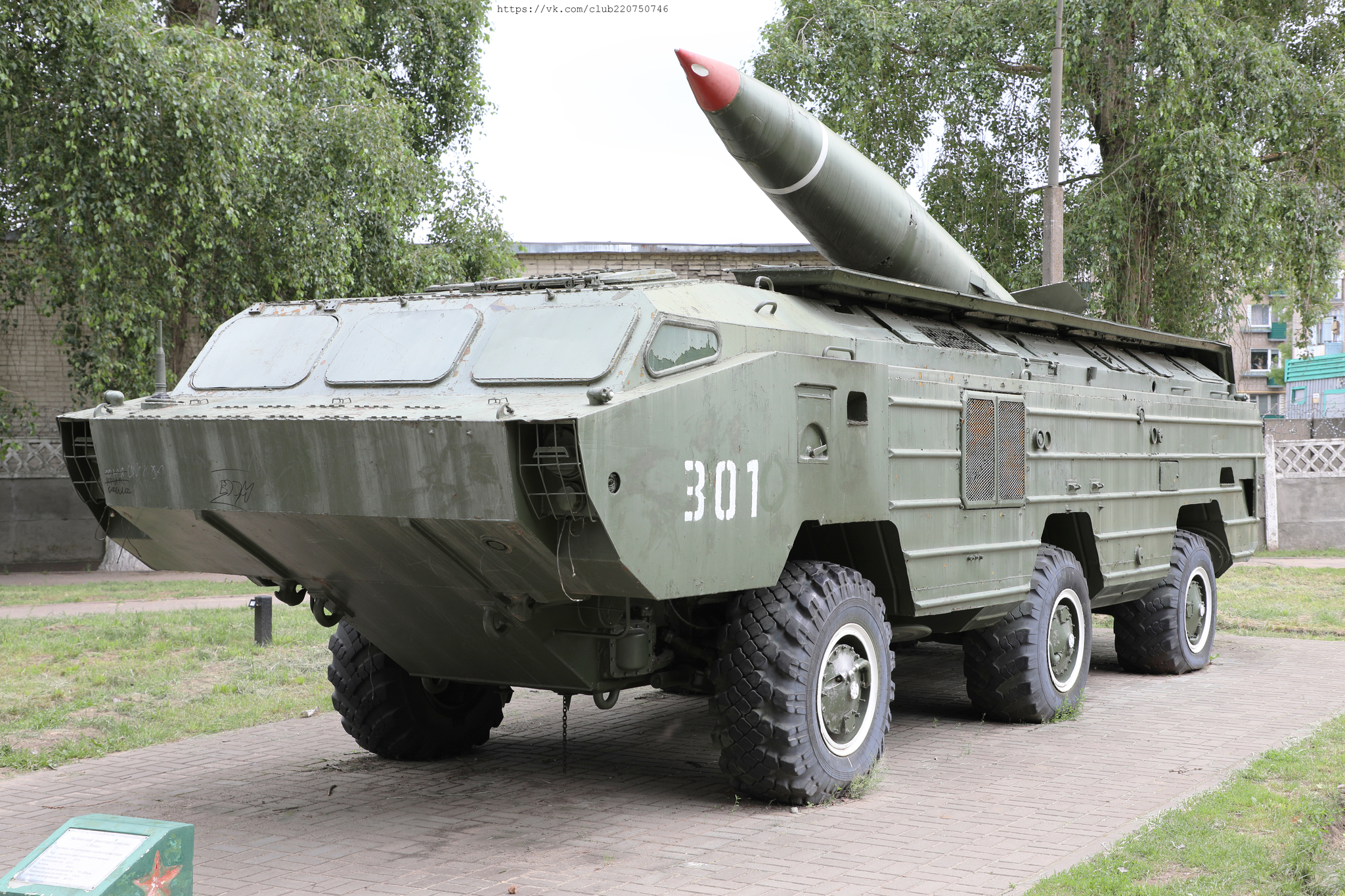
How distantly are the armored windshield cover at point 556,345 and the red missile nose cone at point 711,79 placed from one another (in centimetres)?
191

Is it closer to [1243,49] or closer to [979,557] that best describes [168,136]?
[979,557]

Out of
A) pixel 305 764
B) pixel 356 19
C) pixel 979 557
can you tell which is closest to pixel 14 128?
pixel 356 19

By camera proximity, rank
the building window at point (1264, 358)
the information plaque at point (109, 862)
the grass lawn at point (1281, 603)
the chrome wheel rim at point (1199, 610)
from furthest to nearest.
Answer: the building window at point (1264, 358) < the grass lawn at point (1281, 603) < the chrome wheel rim at point (1199, 610) < the information plaque at point (109, 862)

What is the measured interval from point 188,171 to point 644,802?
34.3 feet

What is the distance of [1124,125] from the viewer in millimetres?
19141

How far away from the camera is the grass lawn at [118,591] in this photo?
15602 millimetres

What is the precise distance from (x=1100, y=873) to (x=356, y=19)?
1596 cm

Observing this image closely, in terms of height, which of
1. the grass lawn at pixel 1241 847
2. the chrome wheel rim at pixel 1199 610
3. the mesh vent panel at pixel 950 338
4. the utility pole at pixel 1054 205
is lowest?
the grass lawn at pixel 1241 847

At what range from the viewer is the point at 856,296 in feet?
24.5

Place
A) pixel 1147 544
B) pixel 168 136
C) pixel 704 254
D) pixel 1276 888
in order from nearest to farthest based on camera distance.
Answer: pixel 1276 888
pixel 1147 544
pixel 168 136
pixel 704 254

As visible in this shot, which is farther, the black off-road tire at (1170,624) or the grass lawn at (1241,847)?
the black off-road tire at (1170,624)

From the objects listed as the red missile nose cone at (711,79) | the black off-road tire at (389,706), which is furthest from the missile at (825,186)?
the black off-road tire at (389,706)

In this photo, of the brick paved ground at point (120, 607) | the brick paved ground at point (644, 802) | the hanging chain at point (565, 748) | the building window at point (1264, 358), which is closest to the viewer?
the brick paved ground at point (644, 802)

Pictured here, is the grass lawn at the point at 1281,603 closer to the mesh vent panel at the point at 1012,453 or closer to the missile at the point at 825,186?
the missile at the point at 825,186
